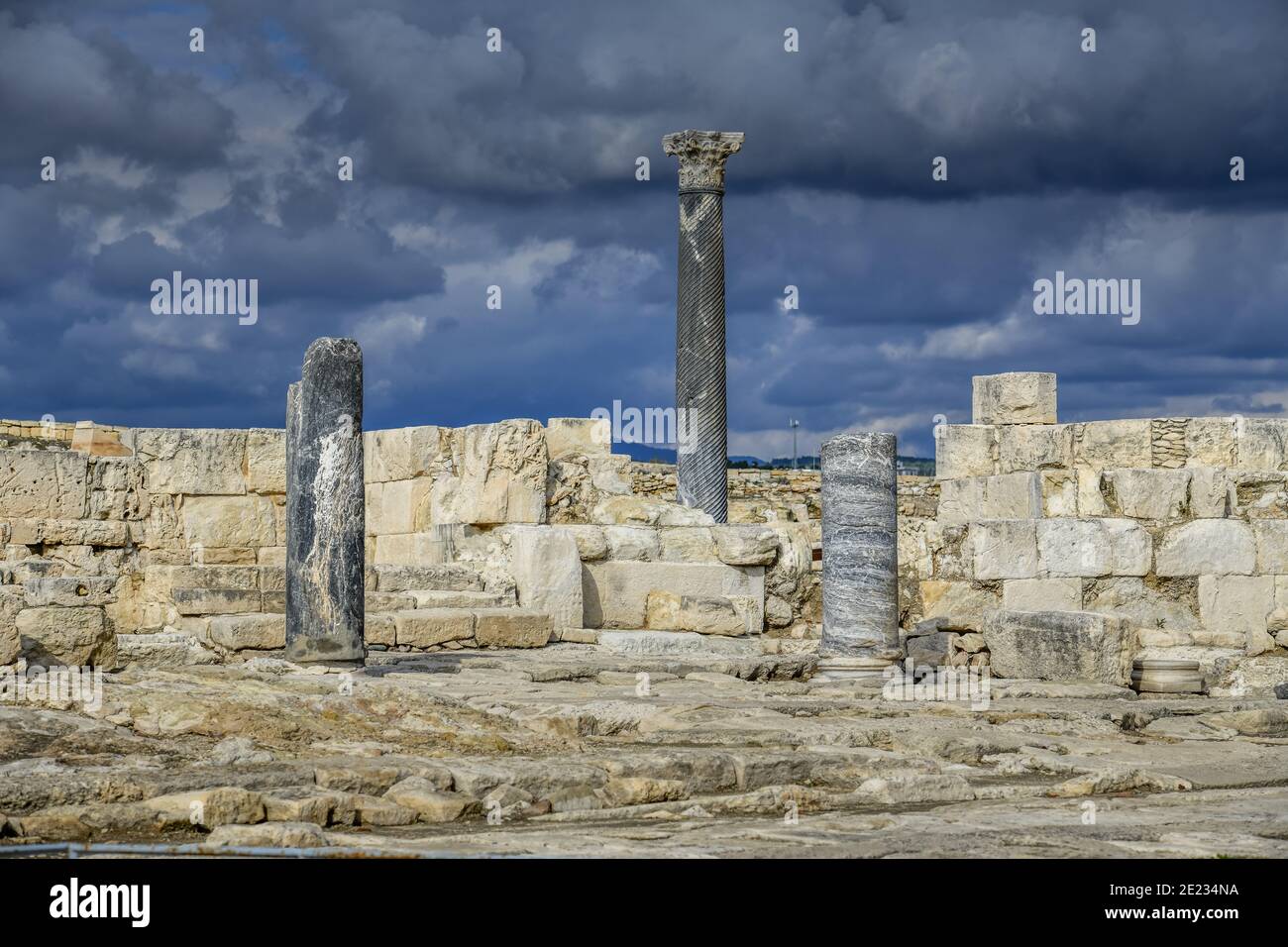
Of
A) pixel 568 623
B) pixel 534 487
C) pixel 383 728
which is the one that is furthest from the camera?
pixel 534 487

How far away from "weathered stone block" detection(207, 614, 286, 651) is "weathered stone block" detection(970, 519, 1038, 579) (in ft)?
20.6

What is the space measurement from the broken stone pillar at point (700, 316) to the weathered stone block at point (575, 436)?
148 centimetres

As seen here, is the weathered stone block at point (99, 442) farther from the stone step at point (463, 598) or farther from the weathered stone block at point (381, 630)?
the weathered stone block at point (381, 630)

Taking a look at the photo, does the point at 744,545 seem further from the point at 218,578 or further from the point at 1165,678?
the point at 218,578

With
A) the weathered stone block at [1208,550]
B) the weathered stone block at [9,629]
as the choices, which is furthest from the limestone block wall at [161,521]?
the weathered stone block at [1208,550]

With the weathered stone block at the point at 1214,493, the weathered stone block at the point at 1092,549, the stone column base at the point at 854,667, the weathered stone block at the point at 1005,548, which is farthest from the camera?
the weathered stone block at the point at 1005,548

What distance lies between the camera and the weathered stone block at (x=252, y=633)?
467 inches

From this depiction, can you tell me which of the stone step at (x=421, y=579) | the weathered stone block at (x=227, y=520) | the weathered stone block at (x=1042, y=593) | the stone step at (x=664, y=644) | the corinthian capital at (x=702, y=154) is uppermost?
the corinthian capital at (x=702, y=154)

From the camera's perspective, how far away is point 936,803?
7.47 m

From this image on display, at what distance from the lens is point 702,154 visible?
19328 mm
